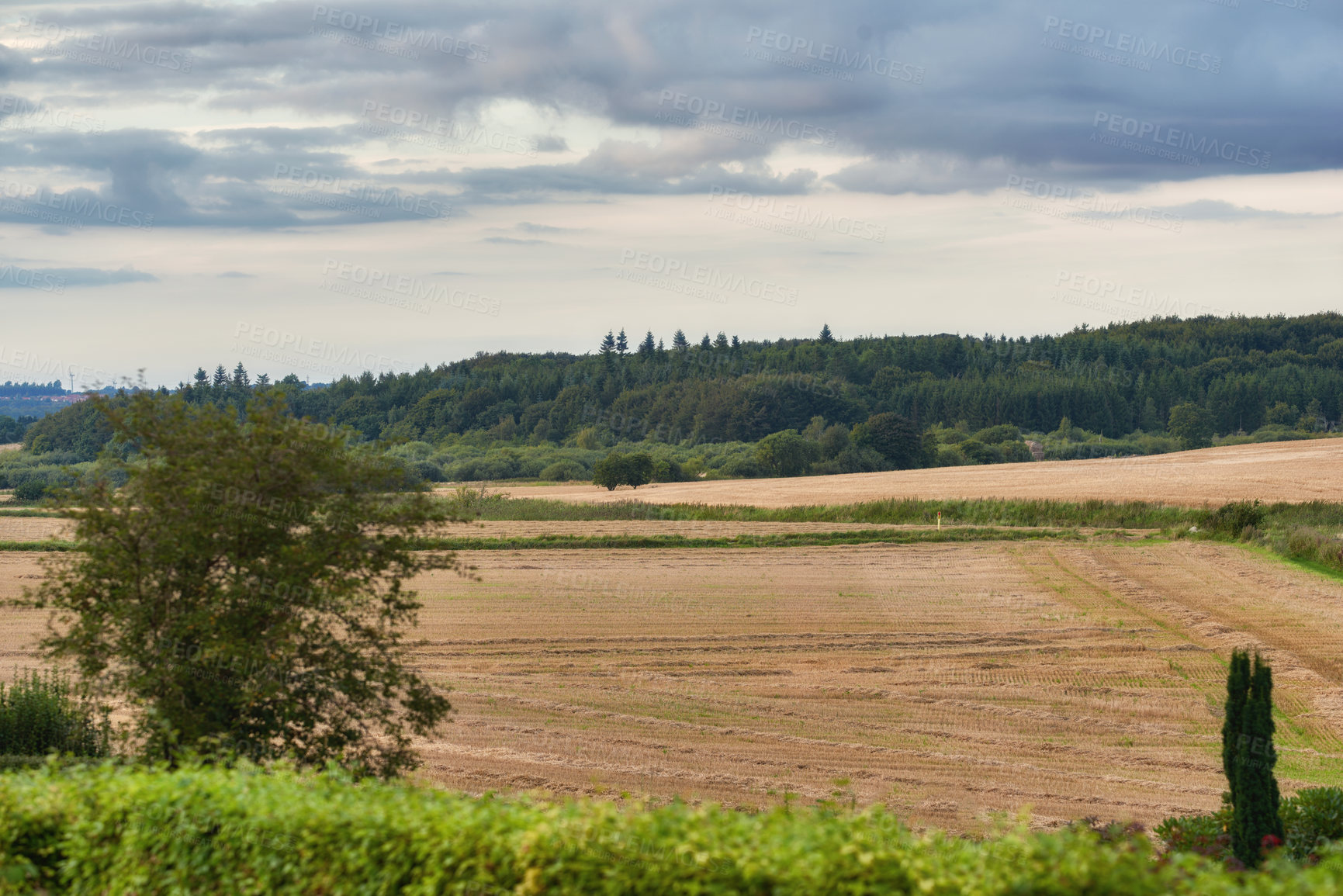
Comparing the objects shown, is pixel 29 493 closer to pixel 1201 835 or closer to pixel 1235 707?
pixel 1201 835

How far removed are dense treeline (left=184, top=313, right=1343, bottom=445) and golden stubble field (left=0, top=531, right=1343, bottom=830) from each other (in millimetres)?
104509

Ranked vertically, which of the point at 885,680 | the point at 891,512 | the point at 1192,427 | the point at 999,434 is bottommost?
the point at 885,680

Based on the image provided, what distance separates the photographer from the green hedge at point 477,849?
527 cm

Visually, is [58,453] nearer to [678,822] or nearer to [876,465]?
[876,465]

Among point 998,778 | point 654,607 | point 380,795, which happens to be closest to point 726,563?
point 654,607

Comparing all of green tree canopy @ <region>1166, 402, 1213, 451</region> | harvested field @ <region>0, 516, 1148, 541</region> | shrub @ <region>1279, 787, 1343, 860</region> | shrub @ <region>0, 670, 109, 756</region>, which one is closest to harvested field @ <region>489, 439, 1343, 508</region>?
harvested field @ <region>0, 516, 1148, 541</region>

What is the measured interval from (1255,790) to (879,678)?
11.3 meters

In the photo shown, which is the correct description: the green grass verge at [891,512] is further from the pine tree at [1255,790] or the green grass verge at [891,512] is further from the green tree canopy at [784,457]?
the green tree canopy at [784,457]

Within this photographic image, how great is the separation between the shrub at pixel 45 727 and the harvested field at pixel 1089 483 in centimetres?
4496

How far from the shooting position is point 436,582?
110 ft

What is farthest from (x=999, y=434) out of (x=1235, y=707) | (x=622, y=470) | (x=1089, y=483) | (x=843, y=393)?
(x=1235, y=707)

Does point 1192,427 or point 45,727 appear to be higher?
point 1192,427

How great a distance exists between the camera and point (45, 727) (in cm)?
1198

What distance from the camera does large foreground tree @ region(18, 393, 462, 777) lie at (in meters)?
10.1
